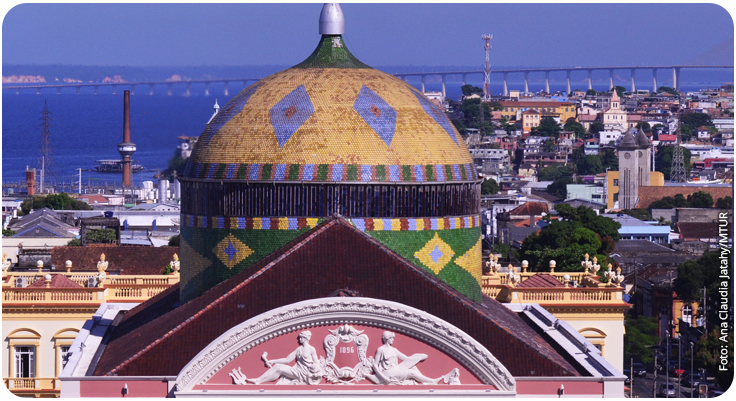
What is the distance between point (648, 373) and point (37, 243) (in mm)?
36928

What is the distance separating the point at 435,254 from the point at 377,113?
339cm

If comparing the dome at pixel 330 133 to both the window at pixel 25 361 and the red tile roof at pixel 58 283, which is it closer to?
the window at pixel 25 361

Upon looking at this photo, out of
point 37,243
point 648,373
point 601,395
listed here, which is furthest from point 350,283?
point 37,243

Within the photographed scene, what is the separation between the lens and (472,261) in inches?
1703

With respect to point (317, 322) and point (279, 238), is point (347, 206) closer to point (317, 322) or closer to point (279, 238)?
point (279, 238)

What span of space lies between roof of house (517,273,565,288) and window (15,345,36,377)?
14.1m

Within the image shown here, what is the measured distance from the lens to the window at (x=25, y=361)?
2125 inches

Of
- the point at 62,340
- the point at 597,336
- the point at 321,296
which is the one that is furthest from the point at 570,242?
the point at 321,296

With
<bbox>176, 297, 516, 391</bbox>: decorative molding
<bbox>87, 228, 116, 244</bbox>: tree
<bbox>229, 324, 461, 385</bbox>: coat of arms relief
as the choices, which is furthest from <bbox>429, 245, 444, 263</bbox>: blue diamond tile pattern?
<bbox>87, 228, 116, 244</bbox>: tree

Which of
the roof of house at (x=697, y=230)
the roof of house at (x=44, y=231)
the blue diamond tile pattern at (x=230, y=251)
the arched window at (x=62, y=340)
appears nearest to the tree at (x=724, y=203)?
the roof of house at (x=697, y=230)

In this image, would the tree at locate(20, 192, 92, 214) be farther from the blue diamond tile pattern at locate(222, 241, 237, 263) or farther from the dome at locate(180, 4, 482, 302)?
the blue diamond tile pattern at locate(222, 241, 237, 263)

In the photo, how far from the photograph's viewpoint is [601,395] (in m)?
35.8

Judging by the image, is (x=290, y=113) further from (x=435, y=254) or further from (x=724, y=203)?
(x=724, y=203)

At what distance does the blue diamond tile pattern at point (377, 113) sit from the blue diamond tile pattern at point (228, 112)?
285 centimetres
